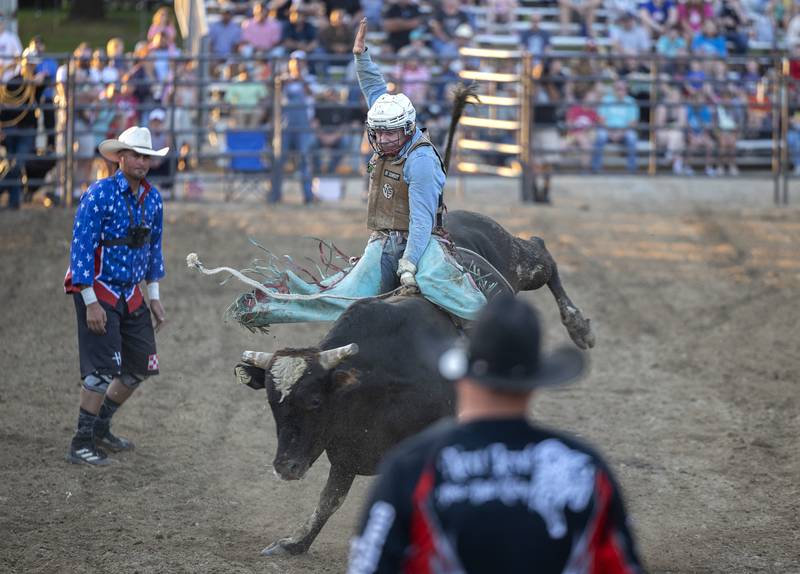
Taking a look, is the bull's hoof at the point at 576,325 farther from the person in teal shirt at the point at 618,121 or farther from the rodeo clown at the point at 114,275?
the person in teal shirt at the point at 618,121

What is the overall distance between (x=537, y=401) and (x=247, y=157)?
636cm

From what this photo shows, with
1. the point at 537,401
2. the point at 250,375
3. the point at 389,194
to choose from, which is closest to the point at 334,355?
the point at 250,375

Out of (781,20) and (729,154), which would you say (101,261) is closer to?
(729,154)

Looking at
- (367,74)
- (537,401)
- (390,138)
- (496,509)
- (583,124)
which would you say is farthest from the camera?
(583,124)

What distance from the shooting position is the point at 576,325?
302 inches

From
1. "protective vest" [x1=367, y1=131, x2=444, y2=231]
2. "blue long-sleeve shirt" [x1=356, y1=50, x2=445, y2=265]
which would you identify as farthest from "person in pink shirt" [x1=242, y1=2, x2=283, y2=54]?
"blue long-sleeve shirt" [x1=356, y1=50, x2=445, y2=265]

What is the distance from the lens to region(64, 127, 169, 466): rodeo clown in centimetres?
643

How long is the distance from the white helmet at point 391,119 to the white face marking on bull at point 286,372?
1391mm

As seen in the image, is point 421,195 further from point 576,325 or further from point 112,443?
point 112,443

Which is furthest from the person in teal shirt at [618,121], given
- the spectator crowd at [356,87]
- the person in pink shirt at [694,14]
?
the person in pink shirt at [694,14]

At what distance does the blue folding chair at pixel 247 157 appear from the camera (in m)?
13.4

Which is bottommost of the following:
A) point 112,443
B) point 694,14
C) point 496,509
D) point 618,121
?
point 112,443

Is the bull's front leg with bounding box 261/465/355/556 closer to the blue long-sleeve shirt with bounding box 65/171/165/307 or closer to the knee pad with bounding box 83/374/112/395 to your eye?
the knee pad with bounding box 83/374/112/395

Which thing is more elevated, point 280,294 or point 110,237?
point 110,237
